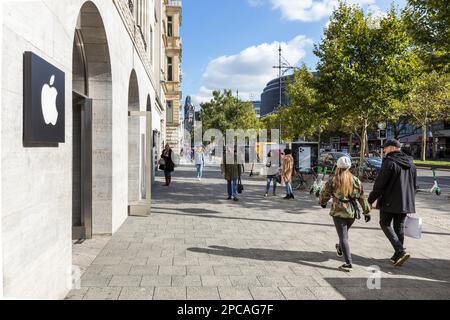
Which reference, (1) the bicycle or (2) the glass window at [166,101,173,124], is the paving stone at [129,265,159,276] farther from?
(2) the glass window at [166,101,173,124]

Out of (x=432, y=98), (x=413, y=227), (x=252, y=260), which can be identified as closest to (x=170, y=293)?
(x=252, y=260)

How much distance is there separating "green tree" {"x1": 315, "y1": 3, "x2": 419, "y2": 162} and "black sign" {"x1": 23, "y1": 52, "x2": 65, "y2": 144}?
47.9 feet

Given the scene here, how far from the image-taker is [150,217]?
30.5ft

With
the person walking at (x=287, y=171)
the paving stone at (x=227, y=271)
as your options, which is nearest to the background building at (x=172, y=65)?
the person walking at (x=287, y=171)

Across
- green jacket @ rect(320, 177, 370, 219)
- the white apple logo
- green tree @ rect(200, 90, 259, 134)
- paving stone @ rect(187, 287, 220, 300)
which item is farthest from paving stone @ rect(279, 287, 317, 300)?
green tree @ rect(200, 90, 259, 134)

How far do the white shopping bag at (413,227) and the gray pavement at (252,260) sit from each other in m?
0.50

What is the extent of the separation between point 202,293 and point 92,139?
4.02 m

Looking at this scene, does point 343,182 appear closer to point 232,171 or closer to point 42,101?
point 42,101

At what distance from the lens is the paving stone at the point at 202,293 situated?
14.0 ft

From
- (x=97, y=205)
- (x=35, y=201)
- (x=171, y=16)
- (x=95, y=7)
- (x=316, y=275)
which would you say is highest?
(x=171, y=16)

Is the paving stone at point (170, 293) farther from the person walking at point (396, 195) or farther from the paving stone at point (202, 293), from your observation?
the person walking at point (396, 195)

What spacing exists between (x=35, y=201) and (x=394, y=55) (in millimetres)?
16633
